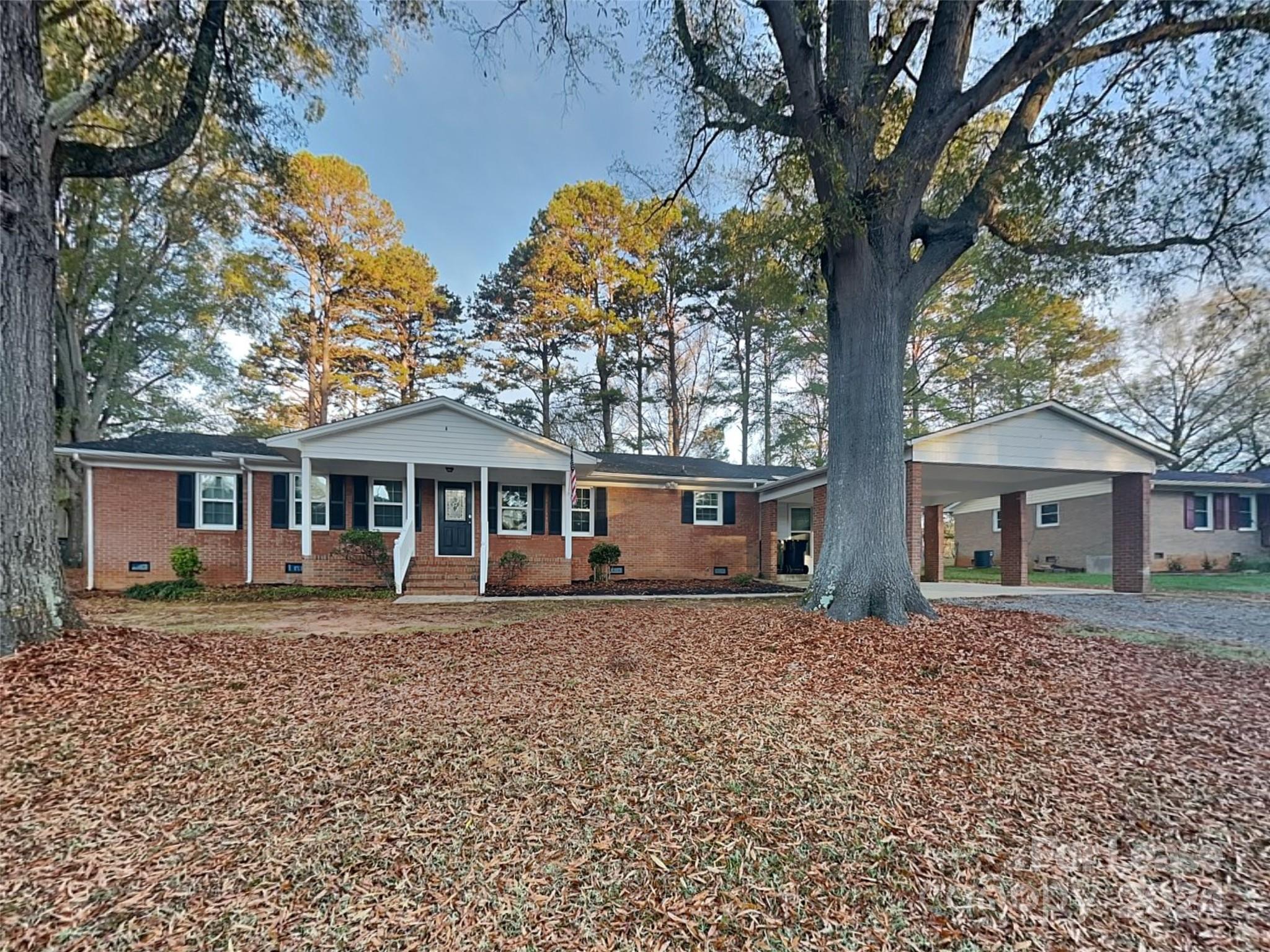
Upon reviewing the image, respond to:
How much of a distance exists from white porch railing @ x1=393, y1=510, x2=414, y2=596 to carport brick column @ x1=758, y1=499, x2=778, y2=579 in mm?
9645

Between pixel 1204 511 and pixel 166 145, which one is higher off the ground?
pixel 166 145

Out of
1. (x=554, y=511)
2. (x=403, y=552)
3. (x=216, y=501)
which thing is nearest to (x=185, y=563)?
(x=216, y=501)

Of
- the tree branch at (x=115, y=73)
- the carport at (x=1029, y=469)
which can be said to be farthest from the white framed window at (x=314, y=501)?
the carport at (x=1029, y=469)

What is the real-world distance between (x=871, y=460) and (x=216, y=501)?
47.3 feet

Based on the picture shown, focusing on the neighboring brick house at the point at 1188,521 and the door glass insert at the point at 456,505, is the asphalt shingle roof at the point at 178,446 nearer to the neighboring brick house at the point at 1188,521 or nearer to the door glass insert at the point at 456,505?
the door glass insert at the point at 456,505

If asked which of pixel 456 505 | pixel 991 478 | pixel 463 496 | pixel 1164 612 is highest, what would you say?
pixel 991 478

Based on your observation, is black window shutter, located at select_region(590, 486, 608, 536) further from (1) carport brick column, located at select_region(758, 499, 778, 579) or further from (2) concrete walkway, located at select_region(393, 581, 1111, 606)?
(1) carport brick column, located at select_region(758, 499, 778, 579)

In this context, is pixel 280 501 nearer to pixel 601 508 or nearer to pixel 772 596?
pixel 601 508

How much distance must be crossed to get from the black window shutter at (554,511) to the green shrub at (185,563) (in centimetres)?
783

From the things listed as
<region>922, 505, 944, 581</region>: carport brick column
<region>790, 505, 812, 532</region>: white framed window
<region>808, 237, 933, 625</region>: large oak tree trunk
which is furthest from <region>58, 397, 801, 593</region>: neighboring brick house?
<region>808, 237, 933, 625</region>: large oak tree trunk

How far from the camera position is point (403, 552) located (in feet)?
37.8

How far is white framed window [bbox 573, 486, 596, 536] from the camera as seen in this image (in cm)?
1430

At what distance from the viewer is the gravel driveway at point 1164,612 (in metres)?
7.24

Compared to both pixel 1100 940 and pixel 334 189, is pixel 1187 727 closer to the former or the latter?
pixel 1100 940
